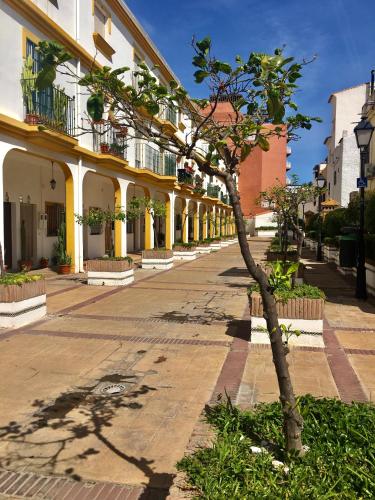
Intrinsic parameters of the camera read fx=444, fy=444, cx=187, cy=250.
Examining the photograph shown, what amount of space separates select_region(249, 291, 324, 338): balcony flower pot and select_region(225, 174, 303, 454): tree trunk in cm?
364

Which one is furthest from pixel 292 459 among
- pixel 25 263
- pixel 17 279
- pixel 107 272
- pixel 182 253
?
pixel 182 253

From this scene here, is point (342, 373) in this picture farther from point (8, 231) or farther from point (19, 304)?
point (8, 231)

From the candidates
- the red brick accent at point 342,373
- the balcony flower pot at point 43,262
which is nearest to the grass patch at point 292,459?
the red brick accent at point 342,373

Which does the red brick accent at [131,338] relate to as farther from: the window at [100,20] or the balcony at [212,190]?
the balcony at [212,190]

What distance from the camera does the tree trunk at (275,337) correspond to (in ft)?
9.63

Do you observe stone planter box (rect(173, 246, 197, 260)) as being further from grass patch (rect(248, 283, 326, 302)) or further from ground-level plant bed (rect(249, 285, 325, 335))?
ground-level plant bed (rect(249, 285, 325, 335))

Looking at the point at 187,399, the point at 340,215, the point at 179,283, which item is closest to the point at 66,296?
the point at 179,283

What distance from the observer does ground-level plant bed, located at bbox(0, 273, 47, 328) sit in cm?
783

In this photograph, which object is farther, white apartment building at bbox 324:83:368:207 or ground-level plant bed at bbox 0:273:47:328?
white apartment building at bbox 324:83:368:207

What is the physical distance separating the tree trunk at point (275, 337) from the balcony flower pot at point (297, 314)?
143 inches

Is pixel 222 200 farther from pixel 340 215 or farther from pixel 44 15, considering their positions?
pixel 44 15

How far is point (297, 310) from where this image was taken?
6.88 m

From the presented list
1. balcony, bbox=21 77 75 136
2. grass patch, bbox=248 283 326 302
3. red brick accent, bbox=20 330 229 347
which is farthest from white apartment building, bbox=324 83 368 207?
red brick accent, bbox=20 330 229 347

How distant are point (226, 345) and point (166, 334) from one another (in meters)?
1.22
